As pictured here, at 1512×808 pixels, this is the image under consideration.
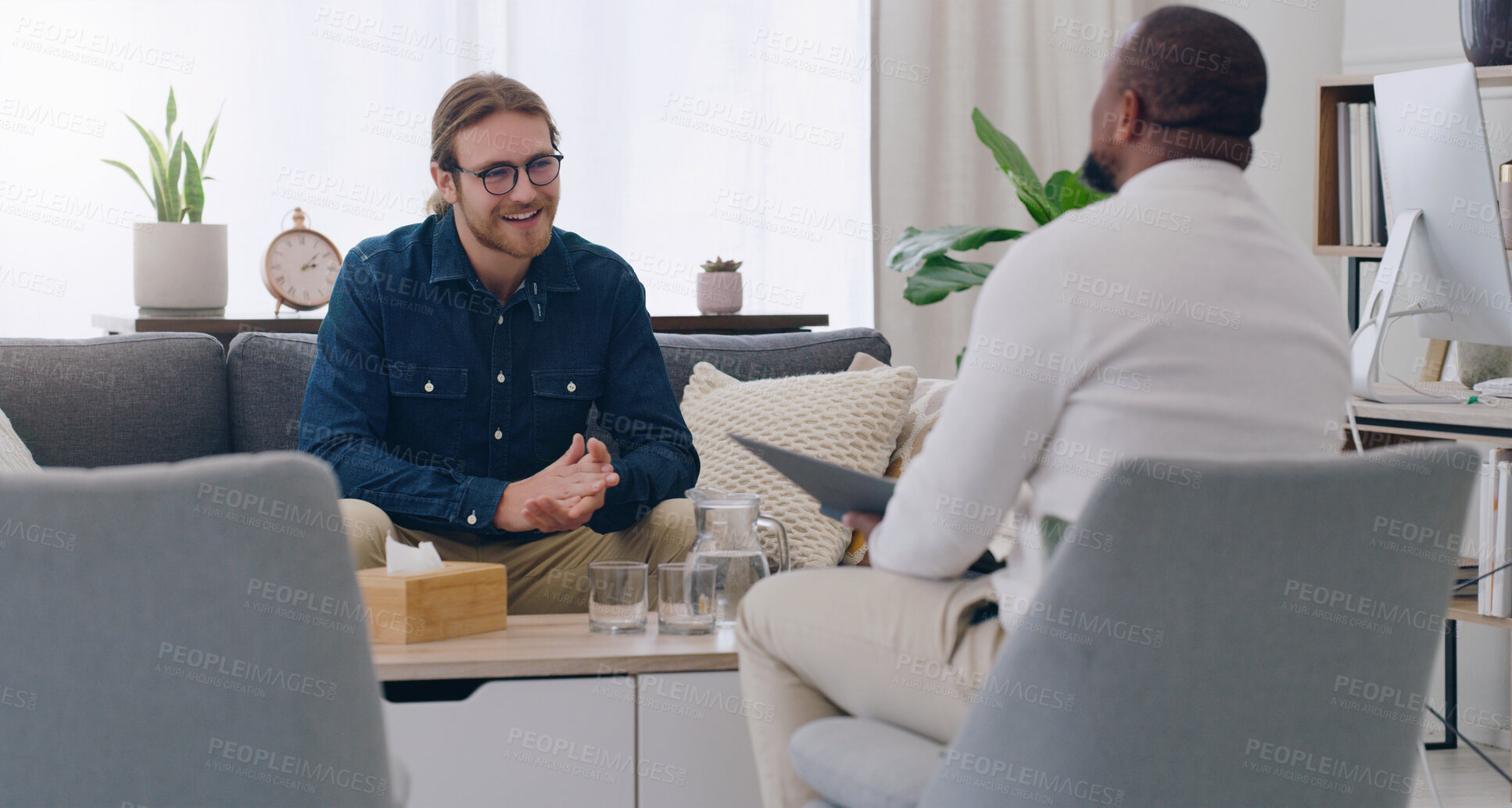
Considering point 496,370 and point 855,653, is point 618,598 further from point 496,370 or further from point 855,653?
point 496,370

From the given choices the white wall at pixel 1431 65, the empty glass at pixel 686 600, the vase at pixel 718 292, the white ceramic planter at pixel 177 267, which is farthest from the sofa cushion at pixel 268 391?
the white wall at pixel 1431 65

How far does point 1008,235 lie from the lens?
244 centimetres

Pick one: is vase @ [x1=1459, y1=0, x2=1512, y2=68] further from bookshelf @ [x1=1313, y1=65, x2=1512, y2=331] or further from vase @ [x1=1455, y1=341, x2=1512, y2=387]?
vase @ [x1=1455, y1=341, x2=1512, y2=387]

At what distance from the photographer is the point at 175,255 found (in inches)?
98.8

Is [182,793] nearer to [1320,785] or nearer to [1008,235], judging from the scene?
[1320,785]

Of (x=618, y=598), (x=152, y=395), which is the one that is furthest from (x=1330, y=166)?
(x=152, y=395)

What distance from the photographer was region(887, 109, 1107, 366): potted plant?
2.45 m

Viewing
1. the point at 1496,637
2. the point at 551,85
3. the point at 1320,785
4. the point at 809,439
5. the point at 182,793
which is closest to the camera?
the point at 182,793

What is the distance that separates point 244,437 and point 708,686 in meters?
1.26

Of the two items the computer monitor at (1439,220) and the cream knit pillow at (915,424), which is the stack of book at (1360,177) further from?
the cream knit pillow at (915,424)

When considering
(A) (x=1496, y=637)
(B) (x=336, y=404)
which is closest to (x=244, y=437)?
(B) (x=336, y=404)

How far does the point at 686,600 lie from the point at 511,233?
31.1 inches

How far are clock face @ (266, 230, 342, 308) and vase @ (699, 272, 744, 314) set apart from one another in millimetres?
810

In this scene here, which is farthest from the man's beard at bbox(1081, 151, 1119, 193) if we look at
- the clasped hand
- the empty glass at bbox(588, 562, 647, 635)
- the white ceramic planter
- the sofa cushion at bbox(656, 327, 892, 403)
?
the white ceramic planter
